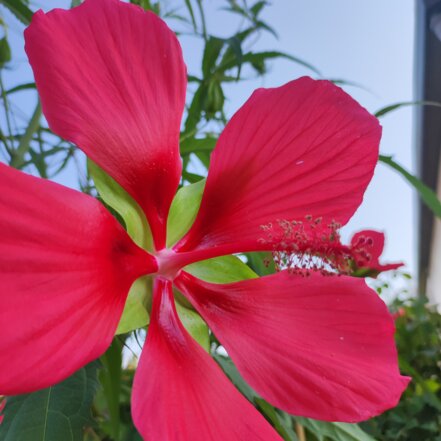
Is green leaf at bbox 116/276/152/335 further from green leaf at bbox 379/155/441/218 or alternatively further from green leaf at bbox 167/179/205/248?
green leaf at bbox 379/155/441/218

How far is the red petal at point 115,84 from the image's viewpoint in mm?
245

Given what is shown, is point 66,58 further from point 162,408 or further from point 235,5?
point 235,5

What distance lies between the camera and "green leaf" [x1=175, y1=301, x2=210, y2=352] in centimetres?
30

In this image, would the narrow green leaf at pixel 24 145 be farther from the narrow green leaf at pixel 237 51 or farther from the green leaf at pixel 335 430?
the green leaf at pixel 335 430

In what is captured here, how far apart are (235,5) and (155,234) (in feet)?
1.95

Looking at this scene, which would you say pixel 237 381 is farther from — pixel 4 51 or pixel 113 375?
pixel 4 51

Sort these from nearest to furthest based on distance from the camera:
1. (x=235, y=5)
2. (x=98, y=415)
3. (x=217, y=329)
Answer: (x=217, y=329) < (x=98, y=415) < (x=235, y=5)

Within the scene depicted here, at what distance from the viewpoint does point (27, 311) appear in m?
0.20

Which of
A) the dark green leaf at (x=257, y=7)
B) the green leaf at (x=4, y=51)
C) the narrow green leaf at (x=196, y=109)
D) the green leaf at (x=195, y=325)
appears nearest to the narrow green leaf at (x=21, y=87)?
the green leaf at (x=4, y=51)

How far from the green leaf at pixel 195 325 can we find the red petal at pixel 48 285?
69 millimetres

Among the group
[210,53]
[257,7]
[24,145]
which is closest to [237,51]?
[210,53]

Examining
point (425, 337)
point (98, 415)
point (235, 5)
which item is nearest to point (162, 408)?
point (98, 415)

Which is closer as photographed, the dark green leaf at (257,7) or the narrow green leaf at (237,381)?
the narrow green leaf at (237,381)

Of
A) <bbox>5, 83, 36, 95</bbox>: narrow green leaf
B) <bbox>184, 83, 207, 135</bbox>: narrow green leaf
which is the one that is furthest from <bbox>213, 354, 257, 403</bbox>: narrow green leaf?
<bbox>5, 83, 36, 95</bbox>: narrow green leaf
